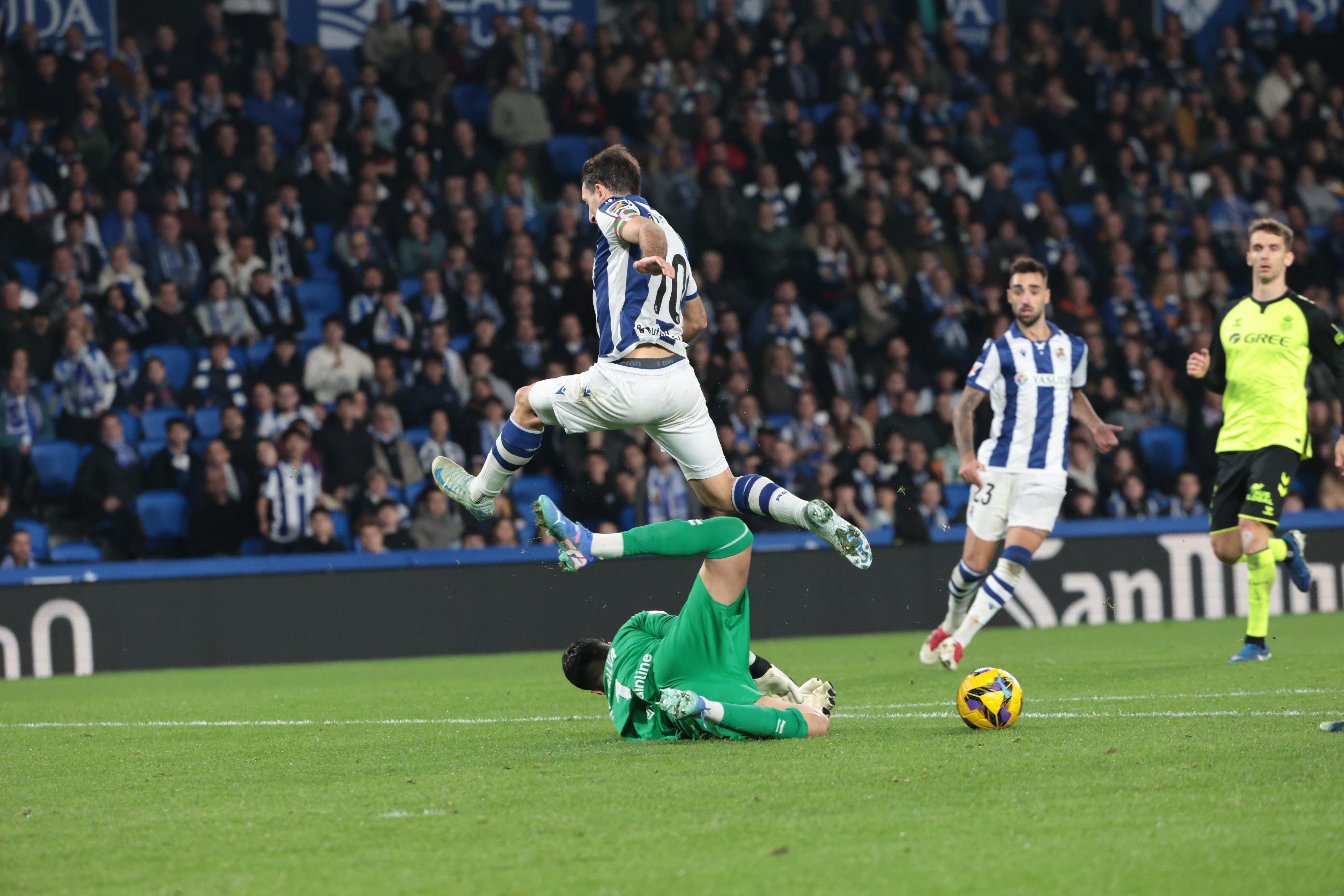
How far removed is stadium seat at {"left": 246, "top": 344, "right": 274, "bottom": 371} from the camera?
1479 centimetres

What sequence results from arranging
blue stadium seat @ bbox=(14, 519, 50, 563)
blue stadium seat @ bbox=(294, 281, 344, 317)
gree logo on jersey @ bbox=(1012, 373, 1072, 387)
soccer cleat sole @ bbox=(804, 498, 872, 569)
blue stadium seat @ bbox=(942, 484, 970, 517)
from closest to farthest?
1. soccer cleat sole @ bbox=(804, 498, 872, 569)
2. gree logo on jersey @ bbox=(1012, 373, 1072, 387)
3. blue stadium seat @ bbox=(14, 519, 50, 563)
4. blue stadium seat @ bbox=(942, 484, 970, 517)
5. blue stadium seat @ bbox=(294, 281, 344, 317)

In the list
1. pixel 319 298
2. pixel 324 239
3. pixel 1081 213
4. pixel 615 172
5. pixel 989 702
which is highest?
pixel 1081 213

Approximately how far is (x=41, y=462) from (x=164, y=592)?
234cm

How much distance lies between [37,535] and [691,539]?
886cm

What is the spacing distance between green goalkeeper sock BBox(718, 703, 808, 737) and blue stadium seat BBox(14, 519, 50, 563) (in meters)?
8.94

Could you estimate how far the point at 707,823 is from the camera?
435 centimetres

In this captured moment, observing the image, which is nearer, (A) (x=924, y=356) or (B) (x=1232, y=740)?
(B) (x=1232, y=740)

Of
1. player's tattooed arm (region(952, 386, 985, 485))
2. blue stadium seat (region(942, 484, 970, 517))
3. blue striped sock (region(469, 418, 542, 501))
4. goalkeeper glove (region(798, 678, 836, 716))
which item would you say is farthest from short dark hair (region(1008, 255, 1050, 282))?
blue stadium seat (region(942, 484, 970, 517))

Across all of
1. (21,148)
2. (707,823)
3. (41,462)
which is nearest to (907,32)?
(21,148)

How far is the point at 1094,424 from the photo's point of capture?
32.2ft

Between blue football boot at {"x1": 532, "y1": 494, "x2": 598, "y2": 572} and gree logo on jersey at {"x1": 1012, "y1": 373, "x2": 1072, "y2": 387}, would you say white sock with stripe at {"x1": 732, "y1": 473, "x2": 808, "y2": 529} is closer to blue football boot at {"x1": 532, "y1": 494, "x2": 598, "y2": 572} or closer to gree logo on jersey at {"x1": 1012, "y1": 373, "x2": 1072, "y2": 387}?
blue football boot at {"x1": 532, "y1": 494, "x2": 598, "y2": 572}

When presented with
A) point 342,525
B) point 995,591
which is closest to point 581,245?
point 342,525

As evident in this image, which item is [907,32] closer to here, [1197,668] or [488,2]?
[488,2]

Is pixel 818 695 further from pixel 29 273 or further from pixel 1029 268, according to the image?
pixel 29 273
